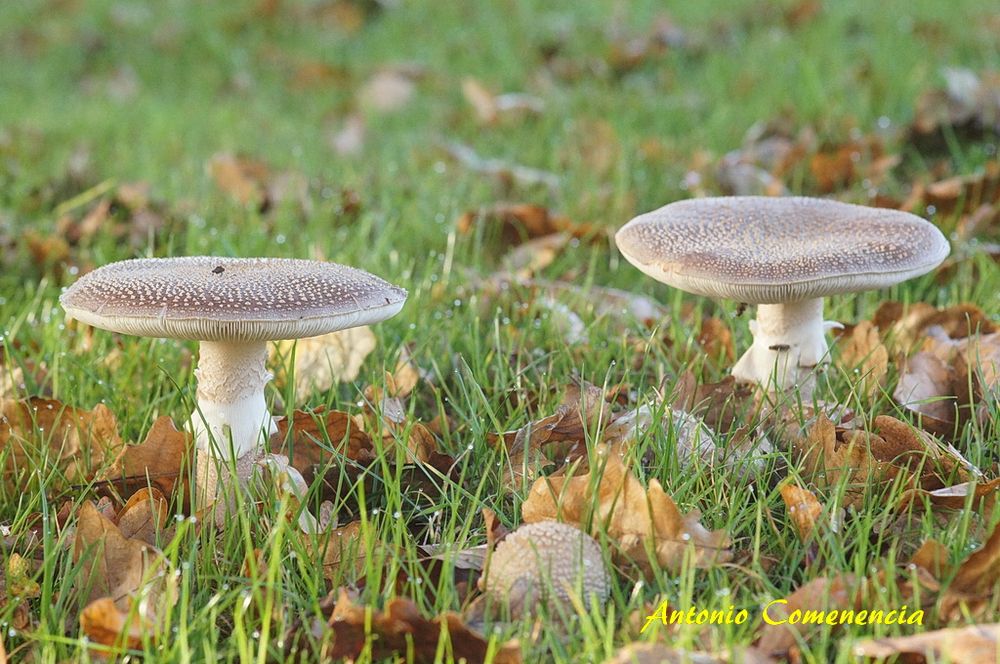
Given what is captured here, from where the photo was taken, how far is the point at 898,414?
2.36 meters

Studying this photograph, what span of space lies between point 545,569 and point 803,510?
0.51 meters

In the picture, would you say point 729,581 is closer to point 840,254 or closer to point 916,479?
point 916,479

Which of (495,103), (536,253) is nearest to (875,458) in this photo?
(536,253)

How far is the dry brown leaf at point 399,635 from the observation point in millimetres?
1669

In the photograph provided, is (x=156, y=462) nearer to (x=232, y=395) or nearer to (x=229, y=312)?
(x=232, y=395)

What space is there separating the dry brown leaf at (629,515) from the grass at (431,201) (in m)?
0.05

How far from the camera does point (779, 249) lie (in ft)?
7.73

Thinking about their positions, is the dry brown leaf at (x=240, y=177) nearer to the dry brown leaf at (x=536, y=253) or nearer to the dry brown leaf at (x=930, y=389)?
the dry brown leaf at (x=536, y=253)

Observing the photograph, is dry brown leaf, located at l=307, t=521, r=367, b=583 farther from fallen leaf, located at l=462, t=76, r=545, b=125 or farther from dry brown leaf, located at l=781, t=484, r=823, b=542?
fallen leaf, located at l=462, t=76, r=545, b=125

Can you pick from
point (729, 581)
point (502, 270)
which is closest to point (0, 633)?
point (729, 581)

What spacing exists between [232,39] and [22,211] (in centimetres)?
338

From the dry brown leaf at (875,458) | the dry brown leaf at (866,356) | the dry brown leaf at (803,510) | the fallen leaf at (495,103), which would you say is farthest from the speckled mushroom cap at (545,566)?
the fallen leaf at (495,103)

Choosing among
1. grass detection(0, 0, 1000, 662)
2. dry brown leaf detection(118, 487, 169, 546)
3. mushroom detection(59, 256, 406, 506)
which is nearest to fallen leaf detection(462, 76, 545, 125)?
grass detection(0, 0, 1000, 662)

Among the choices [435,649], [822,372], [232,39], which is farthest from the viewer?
[232,39]
